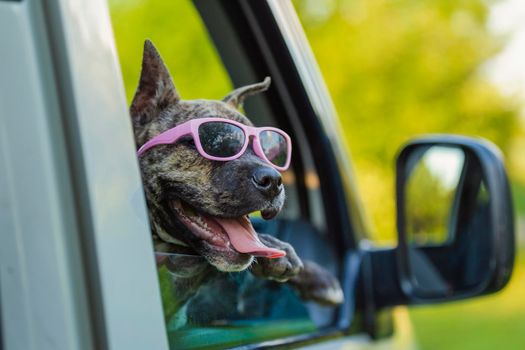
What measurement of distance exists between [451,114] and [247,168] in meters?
15.9

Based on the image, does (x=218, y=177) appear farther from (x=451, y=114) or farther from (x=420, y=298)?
(x=451, y=114)

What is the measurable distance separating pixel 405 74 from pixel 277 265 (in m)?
15.5

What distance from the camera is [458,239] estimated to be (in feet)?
9.54

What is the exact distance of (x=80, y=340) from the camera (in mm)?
1310

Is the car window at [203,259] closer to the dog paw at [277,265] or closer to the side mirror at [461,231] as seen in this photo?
the dog paw at [277,265]

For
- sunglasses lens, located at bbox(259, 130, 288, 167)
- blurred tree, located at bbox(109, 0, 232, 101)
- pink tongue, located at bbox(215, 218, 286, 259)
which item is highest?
blurred tree, located at bbox(109, 0, 232, 101)

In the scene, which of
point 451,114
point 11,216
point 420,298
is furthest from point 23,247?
point 451,114

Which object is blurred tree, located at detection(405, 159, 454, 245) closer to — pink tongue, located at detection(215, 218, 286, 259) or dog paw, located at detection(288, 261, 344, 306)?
dog paw, located at detection(288, 261, 344, 306)

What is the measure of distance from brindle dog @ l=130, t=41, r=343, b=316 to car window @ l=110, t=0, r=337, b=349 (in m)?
0.02

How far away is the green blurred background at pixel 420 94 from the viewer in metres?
14.3

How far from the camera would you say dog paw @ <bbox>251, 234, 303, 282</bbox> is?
1.82 metres

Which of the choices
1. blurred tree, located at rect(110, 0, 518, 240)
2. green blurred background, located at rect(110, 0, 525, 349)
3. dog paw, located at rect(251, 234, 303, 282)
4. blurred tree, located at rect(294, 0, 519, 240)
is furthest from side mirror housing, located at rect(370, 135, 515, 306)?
blurred tree, located at rect(294, 0, 519, 240)

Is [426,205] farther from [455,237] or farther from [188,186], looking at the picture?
[188,186]

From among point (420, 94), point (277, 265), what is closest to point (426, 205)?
point (277, 265)
